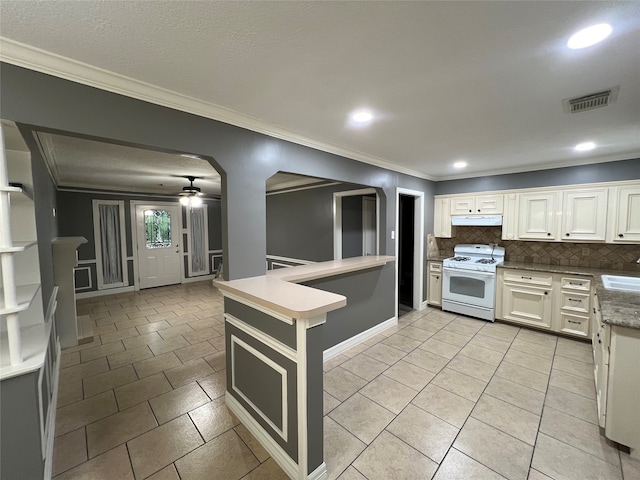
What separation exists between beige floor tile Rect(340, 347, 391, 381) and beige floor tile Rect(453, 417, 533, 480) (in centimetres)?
91

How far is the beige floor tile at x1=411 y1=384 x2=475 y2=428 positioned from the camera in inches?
82.4

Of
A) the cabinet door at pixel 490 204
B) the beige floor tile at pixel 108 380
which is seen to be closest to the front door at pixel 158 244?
the beige floor tile at pixel 108 380

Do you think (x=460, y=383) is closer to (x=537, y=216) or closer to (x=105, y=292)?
(x=537, y=216)

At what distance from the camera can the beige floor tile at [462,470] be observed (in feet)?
5.23

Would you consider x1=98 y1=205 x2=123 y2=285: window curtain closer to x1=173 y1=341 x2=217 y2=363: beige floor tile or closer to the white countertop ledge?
x1=173 y1=341 x2=217 y2=363: beige floor tile

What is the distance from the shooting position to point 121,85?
1.58m

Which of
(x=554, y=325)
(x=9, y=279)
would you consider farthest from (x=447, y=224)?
(x=9, y=279)

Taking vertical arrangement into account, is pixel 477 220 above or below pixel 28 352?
above

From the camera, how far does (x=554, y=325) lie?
3.53 meters

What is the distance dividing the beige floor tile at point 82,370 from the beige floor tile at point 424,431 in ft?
9.86

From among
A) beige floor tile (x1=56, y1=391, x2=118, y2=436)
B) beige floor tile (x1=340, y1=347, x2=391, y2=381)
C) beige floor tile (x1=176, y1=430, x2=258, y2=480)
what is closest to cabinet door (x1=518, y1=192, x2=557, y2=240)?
beige floor tile (x1=340, y1=347, x2=391, y2=381)

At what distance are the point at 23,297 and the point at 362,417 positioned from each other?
7.75ft

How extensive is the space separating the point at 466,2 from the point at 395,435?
2.54 meters

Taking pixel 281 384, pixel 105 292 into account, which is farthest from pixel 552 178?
pixel 105 292
